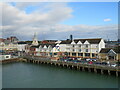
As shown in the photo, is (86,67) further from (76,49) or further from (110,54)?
(76,49)

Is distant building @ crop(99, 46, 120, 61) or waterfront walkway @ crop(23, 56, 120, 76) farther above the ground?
distant building @ crop(99, 46, 120, 61)

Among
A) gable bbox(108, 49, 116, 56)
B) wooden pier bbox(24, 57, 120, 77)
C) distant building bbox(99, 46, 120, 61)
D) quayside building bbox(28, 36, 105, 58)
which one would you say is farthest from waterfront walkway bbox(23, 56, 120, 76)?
quayside building bbox(28, 36, 105, 58)

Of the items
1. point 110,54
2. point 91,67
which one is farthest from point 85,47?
point 91,67

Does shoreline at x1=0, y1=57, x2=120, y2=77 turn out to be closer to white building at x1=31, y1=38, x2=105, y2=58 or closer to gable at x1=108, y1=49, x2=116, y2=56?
gable at x1=108, y1=49, x2=116, y2=56

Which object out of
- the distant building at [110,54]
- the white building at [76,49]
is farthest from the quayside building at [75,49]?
the distant building at [110,54]

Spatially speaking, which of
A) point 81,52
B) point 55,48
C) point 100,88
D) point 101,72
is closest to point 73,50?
point 81,52

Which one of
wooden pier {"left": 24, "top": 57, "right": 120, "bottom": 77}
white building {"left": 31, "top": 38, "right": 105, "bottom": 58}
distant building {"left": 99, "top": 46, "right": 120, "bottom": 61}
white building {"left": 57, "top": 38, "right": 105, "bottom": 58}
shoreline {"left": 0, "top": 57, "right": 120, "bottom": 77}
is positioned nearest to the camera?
wooden pier {"left": 24, "top": 57, "right": 120, "bottom": 77}

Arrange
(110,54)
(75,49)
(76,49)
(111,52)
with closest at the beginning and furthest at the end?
(111,52) → (110,54) → (76,49) → (75,49)

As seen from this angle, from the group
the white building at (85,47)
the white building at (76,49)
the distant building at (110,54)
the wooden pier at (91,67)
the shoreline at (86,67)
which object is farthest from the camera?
the white building at (76,49)

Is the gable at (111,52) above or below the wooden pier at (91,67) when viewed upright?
above

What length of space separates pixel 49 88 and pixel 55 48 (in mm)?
26085

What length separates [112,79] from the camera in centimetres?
2038

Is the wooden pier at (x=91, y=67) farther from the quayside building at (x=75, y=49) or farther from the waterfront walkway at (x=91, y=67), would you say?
the quayside building at (x=75, y=49)

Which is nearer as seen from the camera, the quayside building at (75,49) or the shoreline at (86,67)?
the shoreline at (86,67)
